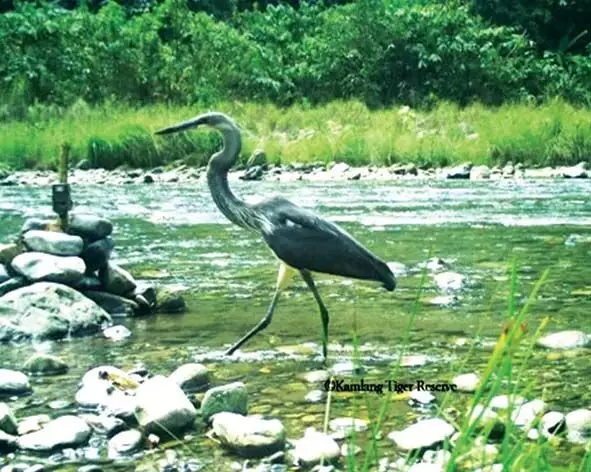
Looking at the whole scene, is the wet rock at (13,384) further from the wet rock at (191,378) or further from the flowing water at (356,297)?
the wet rock at (191,378)

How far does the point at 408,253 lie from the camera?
9242 millimetres

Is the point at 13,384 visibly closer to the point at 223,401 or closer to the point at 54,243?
the point at 223,401

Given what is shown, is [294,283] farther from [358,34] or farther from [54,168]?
[358,34]

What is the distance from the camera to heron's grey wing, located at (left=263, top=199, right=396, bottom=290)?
5840 mm

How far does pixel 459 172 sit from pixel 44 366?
1185 centimetres

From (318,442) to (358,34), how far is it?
22205mm

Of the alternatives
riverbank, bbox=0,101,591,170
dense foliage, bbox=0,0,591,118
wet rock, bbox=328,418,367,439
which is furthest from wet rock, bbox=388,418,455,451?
dense foliage, bbox=0,0,591,118

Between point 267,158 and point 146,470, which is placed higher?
point 146,470

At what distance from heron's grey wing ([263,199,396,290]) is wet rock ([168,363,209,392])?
36.3 inches

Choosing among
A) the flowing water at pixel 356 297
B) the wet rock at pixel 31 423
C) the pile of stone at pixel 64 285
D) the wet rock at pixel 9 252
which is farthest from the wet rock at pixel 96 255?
the wet rock at pixel 31 423

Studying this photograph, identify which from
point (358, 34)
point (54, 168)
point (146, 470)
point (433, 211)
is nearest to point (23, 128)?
point (54, 168)

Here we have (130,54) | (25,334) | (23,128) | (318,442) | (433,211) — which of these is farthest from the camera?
(130,54)

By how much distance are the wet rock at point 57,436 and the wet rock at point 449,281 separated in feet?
12.0

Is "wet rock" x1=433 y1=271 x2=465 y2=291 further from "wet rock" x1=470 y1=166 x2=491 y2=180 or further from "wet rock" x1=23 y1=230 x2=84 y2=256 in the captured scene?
"wet rock" x1=470 y1=166 x2=491 y2=180
